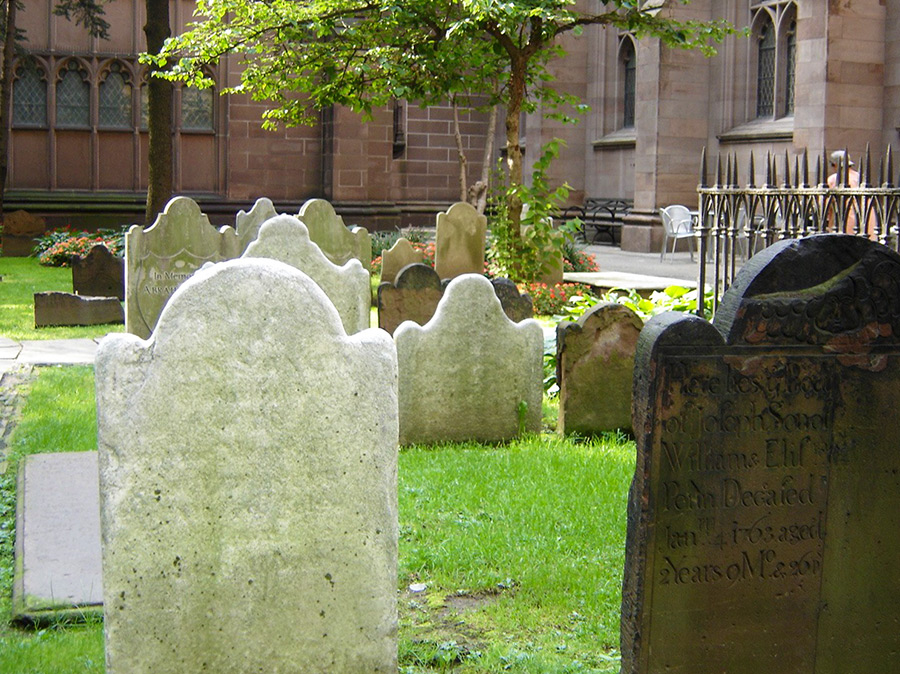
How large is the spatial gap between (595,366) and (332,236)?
4.56 metres

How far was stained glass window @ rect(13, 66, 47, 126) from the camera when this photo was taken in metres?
25.7

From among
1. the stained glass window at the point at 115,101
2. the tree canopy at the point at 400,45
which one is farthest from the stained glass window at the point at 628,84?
the tree canopy at the point at 400,45

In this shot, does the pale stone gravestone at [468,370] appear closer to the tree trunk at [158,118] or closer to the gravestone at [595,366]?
the gravestone at [595,366]

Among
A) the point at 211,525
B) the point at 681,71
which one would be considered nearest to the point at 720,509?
the point at 211,525

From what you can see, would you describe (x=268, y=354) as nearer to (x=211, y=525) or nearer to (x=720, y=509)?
(x=211, y=525)

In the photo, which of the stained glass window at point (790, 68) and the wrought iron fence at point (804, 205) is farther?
the stained glass window at point (790, 68)

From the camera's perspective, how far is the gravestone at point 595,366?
8.13m

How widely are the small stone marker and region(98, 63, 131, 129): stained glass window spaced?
43.5ft

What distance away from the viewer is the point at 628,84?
28.1 m

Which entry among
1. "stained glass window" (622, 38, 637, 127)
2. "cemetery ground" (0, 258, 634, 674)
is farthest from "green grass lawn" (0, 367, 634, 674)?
"stained glass window" (622, 38, 637, 127)

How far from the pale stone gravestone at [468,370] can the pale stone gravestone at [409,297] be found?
236 cm

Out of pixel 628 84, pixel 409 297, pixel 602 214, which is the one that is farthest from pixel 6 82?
pixel 409 297

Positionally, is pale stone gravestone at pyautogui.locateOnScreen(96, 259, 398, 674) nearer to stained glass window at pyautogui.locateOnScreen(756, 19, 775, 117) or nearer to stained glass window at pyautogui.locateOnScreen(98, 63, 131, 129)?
stained glass window at pyautogui.locateOnScreen(756, 19, 775, 117)

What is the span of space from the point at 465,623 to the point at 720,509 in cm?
140
